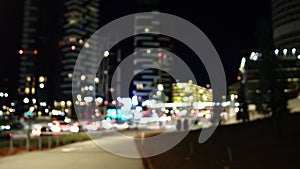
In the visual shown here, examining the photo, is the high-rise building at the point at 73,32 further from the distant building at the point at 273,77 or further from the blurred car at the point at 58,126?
the distant building at the point at 273,77

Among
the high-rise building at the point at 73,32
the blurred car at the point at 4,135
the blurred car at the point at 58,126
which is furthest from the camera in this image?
the high-rise building at the point at 73,32

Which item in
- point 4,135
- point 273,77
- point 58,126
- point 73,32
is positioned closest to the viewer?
point 273,77

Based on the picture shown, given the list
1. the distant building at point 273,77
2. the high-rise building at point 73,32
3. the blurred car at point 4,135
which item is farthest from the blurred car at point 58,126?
the high-rise building at point 73,32

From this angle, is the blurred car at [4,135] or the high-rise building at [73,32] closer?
the blurred car at [4,135]

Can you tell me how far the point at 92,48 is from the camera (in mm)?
164875

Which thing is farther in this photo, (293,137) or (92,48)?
(92,48)

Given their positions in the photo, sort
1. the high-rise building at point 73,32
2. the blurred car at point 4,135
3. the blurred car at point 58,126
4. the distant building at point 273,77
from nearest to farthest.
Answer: the distant building at point 273,77 → the blurred car at point 4,135 → the blurred car at point 58,126 → the high-rise building at point 73,32

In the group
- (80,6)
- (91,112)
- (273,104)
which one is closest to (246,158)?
(273,104)

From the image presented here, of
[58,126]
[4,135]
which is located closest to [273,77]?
[4,135]

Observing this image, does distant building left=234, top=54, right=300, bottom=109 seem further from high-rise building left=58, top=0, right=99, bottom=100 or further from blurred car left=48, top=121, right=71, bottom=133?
high-rise building left=58, top=0, right=99, bottom=100

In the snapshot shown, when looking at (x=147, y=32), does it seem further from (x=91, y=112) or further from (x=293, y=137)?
(x=293, y=137)

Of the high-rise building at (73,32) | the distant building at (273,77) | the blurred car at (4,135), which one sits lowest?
the blurred car at (4,135)

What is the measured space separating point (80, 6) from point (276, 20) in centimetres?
10225

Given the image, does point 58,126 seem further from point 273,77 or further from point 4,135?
point 273,77
